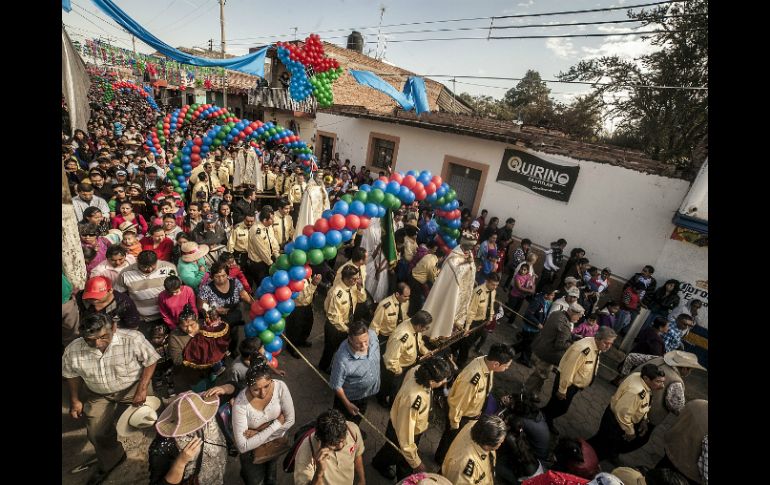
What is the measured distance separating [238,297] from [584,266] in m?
7.19

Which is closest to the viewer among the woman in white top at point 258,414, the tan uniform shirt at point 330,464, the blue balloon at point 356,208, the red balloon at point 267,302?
the tan uniform shirt at point 330,464

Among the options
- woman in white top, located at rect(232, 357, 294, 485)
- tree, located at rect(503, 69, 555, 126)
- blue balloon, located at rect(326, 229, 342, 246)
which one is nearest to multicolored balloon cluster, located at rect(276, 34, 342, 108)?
blue balloon, located at rect(326, 229, 342, 246)

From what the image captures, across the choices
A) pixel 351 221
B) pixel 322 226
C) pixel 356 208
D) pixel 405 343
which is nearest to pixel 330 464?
pixel 405 343

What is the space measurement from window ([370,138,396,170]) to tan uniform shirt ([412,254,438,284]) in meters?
8.96

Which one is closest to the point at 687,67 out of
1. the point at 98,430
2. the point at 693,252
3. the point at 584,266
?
the point at 693,252

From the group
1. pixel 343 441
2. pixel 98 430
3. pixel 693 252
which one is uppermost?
pixel 693 252

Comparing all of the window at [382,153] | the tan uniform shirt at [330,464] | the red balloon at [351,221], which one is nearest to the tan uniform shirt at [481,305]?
the red balloon at [351,221]

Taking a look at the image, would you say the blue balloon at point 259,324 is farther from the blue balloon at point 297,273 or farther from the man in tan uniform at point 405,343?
the man in tan uniform at point 405,343

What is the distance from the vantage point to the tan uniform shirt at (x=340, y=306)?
4.46 metres

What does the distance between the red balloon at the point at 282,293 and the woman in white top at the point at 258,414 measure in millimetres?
1171

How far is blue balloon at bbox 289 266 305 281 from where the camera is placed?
4.16 meters

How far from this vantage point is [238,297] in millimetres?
4461

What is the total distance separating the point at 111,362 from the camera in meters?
2.92

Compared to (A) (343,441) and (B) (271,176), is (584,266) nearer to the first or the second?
(A) (343,441)
